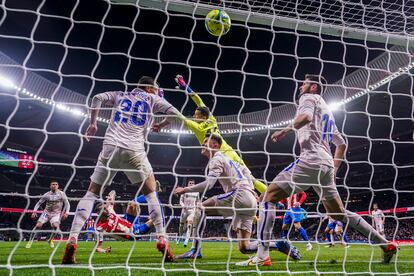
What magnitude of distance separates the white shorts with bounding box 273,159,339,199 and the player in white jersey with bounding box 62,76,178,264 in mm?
1530

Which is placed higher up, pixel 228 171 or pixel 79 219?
pixel 228 171

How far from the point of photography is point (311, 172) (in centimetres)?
420

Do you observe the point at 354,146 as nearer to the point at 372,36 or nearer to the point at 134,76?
the point at 134,76

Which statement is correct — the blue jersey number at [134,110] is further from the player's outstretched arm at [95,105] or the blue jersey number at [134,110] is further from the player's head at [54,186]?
the player's head at [54,186]

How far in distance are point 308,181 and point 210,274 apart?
1477mm

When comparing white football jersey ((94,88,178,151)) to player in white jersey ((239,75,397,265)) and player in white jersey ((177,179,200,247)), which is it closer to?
player in white jersey ((239,75,397,265))

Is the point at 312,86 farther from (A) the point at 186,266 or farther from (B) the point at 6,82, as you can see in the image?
(B) the point at 6,82

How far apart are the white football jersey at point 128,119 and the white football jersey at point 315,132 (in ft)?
5.45

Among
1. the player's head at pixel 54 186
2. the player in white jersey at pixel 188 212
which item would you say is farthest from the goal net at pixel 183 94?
the player's head at pixel 54 186

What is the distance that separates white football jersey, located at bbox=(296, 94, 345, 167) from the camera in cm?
420

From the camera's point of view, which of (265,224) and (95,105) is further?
(95,105)

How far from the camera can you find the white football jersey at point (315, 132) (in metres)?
4.20

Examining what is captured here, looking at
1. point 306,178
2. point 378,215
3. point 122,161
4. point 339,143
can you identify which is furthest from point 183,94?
point 378,215

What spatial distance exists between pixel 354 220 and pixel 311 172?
0.89 metres
